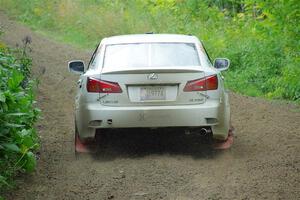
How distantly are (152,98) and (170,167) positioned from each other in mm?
843

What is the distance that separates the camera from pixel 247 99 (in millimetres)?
13578

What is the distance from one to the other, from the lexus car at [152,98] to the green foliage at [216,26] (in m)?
5.04

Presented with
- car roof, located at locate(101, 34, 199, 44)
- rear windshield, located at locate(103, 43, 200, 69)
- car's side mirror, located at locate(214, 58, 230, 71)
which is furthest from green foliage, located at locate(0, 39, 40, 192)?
car's side mirror, located at locate(214, 58, 230, 71)

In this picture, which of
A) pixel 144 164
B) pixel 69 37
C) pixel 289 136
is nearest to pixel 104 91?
pixel 144 164

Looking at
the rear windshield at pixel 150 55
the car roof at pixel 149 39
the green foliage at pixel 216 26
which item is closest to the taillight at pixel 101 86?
the rear windshield at pixel 150 55

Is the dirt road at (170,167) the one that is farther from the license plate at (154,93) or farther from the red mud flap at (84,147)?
the license plate at (154,93)

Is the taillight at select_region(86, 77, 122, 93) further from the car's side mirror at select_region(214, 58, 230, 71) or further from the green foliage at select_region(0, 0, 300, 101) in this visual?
the green foliage at select_region(0, 0, 300, 101)

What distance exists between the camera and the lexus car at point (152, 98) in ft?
24.3

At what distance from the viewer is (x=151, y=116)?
738 cm

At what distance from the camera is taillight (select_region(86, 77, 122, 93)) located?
7465 mm

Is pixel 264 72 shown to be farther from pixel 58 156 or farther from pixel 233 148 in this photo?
pixel 58 156

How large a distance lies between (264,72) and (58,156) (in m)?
8.75

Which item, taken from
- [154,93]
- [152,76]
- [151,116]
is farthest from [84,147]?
[152,76]

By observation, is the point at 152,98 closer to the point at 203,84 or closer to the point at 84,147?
the point at 203,84
